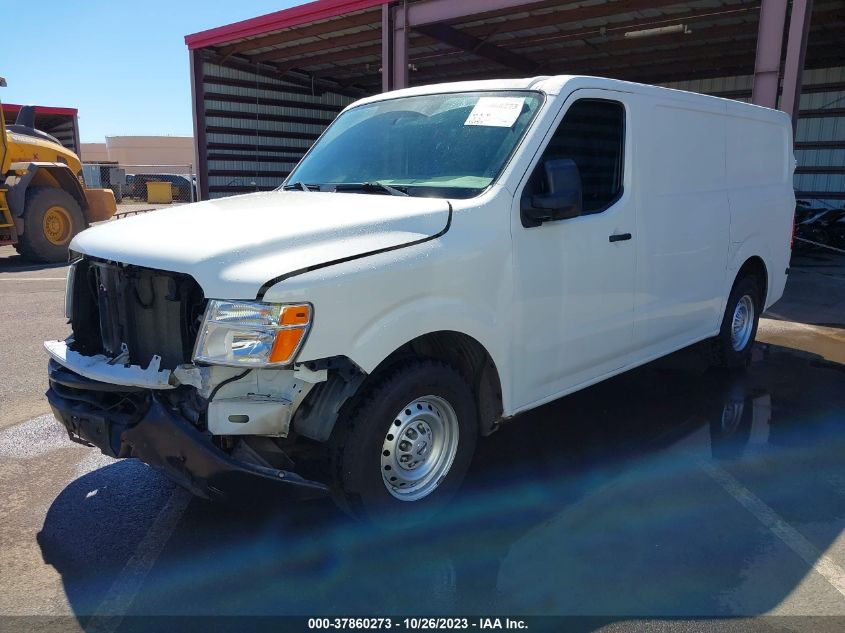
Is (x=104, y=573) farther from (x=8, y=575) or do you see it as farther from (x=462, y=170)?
(x=462, y=170)

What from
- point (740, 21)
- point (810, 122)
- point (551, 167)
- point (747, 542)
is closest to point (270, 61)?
point (740, 21)

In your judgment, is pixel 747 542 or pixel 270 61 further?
pixel 270 61

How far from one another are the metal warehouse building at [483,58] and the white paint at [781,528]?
7252 millimetres

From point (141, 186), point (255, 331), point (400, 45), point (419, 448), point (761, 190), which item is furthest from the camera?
point (141, 186)

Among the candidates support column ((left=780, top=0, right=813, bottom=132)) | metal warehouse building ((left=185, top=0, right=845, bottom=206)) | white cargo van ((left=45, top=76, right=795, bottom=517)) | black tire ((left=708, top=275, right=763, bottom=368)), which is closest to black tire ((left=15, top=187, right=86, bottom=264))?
metal warehouse building ((left=185, top=0, right=845, bottom=206))

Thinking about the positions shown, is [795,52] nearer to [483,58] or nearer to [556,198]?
[556,198]

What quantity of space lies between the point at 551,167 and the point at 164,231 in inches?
73.6

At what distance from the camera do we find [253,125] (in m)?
→ 17.7

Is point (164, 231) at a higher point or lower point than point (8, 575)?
higher

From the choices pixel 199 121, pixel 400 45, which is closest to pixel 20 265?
pixel 199 121

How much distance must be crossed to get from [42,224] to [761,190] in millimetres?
12084

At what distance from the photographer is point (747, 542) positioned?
329 centimetres

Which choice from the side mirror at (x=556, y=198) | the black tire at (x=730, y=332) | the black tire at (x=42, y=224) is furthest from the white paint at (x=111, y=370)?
the black tire at (x=42, y=224)

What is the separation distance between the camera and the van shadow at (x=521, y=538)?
2.87m
